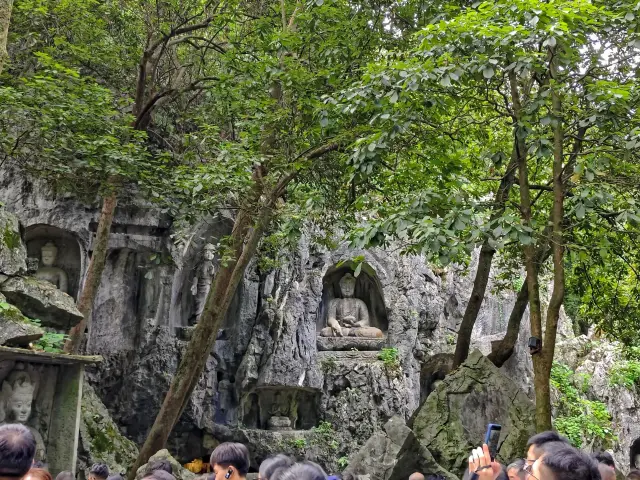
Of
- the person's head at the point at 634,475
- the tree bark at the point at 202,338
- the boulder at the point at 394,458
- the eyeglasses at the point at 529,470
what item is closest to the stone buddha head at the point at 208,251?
the tree bark at the point at 202,338

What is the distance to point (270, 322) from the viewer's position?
537 inches

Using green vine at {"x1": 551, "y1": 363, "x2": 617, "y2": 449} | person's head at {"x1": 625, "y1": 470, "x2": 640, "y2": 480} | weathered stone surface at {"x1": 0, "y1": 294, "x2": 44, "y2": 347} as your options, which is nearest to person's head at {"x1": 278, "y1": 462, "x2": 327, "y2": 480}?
person's head at {"x1": 625, "y1": 470, "x2": 640, "y2": 480}

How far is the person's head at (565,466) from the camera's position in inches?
97.0

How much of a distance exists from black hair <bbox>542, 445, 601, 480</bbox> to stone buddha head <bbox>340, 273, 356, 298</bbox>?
40.5 feet

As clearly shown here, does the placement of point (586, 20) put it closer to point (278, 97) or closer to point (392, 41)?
point (392, 41)

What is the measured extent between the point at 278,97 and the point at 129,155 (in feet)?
8.27

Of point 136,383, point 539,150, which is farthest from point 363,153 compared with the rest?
point 136,383

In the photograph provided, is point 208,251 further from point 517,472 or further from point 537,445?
point 537,445

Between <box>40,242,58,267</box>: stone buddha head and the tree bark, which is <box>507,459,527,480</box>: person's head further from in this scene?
<box>40,242,58,267</box>: stone buddha head

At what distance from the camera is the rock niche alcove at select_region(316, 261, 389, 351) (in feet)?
46.8

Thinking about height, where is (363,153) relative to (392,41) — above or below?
below

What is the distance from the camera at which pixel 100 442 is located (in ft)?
33.1

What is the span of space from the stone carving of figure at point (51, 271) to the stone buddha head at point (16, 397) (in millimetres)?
5899

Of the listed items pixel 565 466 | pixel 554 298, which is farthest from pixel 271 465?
pixel 554 298
